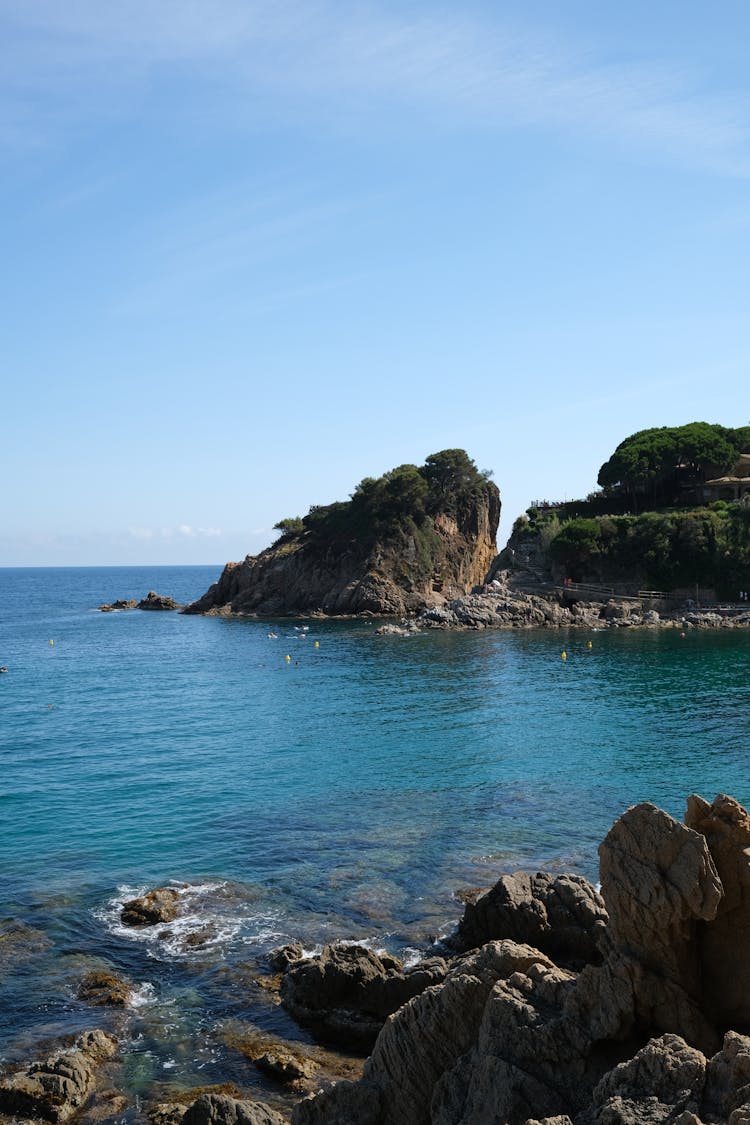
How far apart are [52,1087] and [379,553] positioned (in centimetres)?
9989

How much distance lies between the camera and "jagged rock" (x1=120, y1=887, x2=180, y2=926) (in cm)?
2588

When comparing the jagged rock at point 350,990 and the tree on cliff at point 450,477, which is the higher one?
the tree on cliff at point 450,477

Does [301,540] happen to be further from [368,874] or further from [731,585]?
[368,874]

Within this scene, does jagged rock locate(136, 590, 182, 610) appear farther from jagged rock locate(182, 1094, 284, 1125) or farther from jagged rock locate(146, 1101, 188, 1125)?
jagged rock locate(182, 1094, 284, 1125)

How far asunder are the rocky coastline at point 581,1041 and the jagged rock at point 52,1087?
3cm

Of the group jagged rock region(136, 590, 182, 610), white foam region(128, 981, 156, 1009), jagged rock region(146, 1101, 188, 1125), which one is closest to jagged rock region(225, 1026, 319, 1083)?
jagged rock region(146, 1101, 188, 1125)

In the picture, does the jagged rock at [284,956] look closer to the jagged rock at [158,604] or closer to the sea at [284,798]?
the sea at [284,798]

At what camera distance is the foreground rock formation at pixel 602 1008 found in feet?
41.2

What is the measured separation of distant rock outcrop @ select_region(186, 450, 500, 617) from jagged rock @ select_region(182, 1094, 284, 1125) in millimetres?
97278

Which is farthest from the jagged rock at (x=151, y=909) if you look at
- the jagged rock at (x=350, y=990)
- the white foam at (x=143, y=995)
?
the jagged rock at (x=350, y=990)

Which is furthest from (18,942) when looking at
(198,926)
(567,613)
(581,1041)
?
(567,613)

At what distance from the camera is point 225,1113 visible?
14859 millimetres

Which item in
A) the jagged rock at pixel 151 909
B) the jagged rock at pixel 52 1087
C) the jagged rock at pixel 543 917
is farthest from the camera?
the jagged rock at pixel 151 909

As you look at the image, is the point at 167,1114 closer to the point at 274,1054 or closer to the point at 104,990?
the point at 274,1054
